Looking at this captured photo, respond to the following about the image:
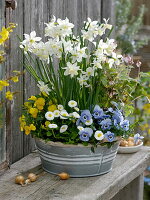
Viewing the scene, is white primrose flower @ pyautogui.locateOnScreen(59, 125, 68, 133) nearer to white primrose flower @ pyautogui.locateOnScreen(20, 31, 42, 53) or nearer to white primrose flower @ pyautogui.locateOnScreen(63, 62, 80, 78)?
white primrose flower @ pyautogui.locateOnScreen(63, 62, 80, 78)

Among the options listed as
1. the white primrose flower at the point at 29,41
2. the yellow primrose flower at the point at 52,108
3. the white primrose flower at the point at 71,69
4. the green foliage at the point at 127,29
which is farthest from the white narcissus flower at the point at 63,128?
the green foliage at the point at 127,29

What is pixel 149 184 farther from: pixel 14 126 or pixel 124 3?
pixel 124 3

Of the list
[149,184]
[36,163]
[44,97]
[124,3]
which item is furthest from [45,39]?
[124,3]

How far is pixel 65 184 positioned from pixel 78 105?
361 mm

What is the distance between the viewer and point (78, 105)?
6.91 feet

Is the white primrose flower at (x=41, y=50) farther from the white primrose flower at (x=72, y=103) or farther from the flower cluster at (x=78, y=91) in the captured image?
the white primrose flower at (x=72, y=103)

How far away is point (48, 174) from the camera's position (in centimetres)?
214

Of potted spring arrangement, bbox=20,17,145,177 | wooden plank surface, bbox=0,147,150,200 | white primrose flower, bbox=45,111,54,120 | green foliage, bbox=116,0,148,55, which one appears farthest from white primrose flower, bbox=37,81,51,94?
green foliage, bbox=116,0,148,55

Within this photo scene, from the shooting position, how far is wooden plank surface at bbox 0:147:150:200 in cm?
188

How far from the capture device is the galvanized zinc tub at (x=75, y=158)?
202 cm

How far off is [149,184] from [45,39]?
1950 millimetres

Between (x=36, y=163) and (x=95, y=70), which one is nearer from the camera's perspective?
(x=95, y=70)

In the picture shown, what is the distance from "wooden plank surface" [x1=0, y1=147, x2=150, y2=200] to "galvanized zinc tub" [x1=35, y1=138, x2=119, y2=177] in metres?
0.04

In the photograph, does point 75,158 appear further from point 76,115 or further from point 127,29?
point 127,29
